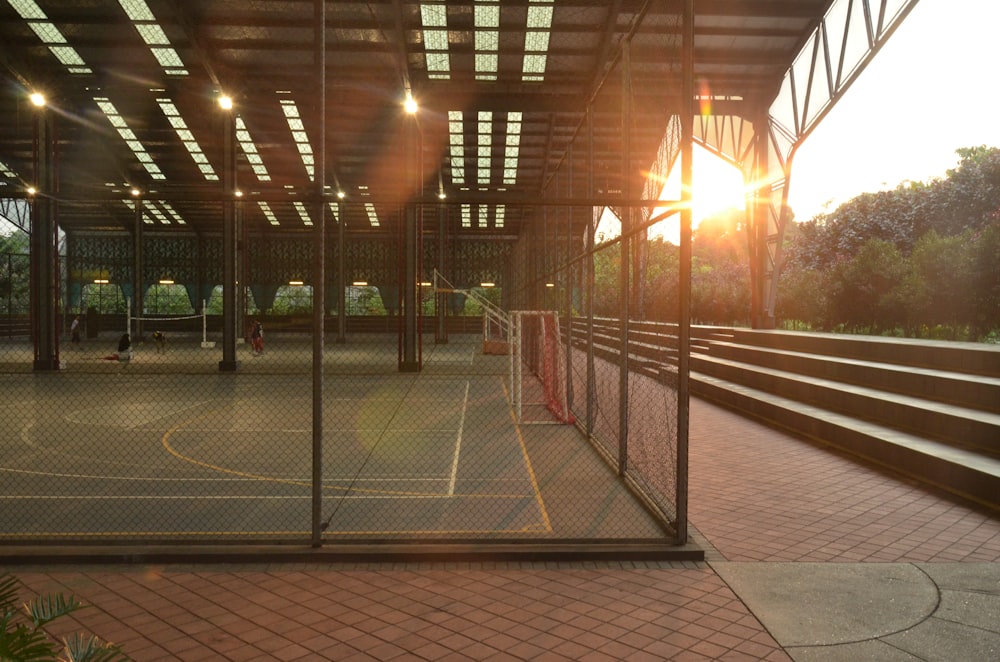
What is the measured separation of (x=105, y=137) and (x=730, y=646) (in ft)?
103

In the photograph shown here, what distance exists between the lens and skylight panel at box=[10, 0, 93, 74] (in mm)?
17078

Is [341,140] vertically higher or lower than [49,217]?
higher

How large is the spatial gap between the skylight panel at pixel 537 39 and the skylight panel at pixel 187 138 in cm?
1301

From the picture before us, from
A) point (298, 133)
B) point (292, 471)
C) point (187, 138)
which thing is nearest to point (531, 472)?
point (292, 471)

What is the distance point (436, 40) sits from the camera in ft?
61.2

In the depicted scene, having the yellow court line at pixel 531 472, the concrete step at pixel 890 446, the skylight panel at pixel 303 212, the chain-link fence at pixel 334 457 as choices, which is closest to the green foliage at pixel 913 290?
the chain-link fence at pixel 334 457

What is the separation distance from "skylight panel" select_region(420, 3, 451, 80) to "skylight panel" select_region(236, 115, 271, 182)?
9.64 meters

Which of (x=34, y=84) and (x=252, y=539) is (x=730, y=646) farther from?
(x=34, y=84)

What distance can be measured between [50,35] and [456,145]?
13.8m

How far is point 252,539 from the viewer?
5.38 metres

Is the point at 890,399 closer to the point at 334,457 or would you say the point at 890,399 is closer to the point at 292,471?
the point at 334,457

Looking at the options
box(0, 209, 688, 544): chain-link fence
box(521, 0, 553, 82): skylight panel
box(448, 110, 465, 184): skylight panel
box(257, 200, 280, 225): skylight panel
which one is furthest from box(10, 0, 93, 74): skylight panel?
box(257, 200, 280, 225): skylight panel

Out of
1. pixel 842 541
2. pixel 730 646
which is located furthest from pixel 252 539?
pixel 842 541

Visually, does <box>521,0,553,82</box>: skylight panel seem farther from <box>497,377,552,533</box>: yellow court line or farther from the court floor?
<box>497,377,552,533</box>: yellow court line
